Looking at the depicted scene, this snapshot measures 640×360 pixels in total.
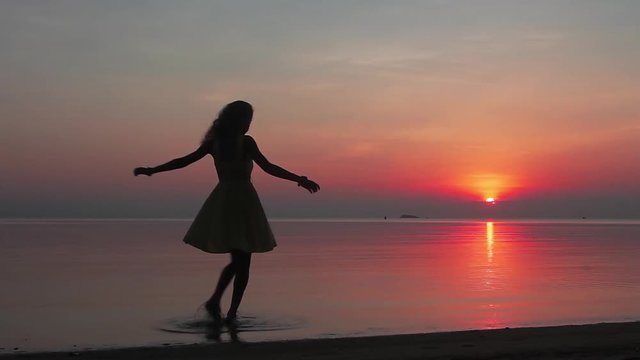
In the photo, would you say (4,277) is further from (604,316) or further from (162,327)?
(604,316)

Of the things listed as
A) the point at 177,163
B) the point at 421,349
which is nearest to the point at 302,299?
the point at 177,163

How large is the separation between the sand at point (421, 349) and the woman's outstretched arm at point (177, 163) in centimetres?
189

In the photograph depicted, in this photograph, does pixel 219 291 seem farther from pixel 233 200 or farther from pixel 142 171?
pixel 142 171

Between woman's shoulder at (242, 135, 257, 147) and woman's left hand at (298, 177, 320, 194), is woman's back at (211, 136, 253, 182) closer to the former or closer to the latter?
woman's shoulder at (242, 135, 257, 147)

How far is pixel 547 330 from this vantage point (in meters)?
6.40

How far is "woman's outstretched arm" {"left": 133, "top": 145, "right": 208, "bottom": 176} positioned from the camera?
6.77 m

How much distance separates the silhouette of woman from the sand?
1.68m

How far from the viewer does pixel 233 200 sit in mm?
7188

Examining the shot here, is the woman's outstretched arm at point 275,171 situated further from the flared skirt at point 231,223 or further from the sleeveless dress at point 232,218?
the flared skirt at point 231,223

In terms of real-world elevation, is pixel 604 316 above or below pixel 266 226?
below

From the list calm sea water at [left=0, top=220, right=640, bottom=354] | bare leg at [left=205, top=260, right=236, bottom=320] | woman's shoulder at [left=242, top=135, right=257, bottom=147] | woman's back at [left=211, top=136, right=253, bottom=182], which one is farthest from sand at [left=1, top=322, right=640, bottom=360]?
woman's shoulder at [left=242, top=135, right=257, bottom=147]

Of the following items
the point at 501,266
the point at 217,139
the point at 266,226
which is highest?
the point at 217,139

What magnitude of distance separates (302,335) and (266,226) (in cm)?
112

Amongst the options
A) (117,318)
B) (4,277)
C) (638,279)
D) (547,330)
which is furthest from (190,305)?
(638,279)
